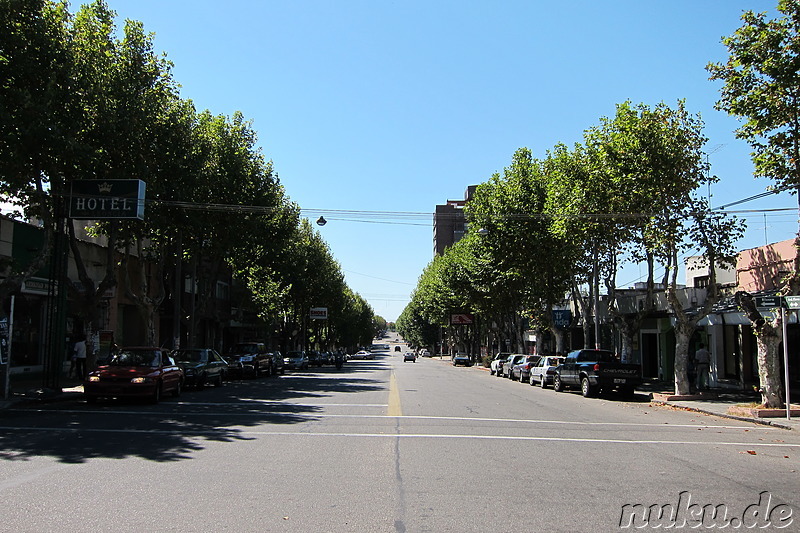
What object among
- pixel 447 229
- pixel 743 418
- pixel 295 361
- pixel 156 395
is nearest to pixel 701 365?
pixel 743 418

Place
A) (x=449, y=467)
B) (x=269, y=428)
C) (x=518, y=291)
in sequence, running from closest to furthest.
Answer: (x=449, y=467)
(x=269, y=428)
(x=518, y=291)

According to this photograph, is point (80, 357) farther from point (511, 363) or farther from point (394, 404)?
point (511, 363)

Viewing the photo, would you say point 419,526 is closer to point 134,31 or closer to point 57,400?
point 57,400

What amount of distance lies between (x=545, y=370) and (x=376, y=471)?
22355 millimetres

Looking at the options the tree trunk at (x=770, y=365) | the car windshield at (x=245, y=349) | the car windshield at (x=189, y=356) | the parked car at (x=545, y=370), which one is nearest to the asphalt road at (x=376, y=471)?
the tree trunk at (x=770, y=365)

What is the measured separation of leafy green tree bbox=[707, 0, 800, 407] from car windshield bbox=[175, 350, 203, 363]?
744 inches

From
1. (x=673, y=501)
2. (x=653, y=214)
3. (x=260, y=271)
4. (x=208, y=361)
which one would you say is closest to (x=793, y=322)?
(x=653, y=214)

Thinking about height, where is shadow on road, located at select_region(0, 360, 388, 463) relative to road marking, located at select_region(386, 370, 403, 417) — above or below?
above

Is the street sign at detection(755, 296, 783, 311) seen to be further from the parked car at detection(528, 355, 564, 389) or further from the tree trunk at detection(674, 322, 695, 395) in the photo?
the parked car at detection(528, 355, 564, 389)

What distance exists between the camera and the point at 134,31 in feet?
72.9

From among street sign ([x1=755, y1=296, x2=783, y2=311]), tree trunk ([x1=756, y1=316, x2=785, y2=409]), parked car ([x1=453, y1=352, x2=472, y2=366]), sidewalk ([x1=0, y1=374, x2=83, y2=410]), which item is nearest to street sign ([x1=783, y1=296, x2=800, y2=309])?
street sign ([x1=755, y1=296, x2=783, y2=311])

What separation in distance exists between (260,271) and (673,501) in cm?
4247

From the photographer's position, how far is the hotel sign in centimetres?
1950

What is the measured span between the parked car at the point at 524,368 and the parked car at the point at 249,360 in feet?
46.4
